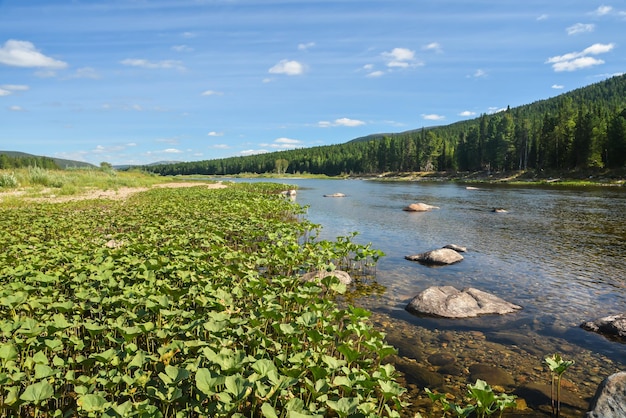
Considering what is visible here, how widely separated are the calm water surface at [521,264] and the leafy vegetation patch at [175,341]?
10.2ft

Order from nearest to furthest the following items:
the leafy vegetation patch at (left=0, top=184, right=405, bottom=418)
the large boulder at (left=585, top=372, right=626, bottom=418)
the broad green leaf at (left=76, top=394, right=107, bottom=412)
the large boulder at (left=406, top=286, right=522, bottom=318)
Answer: the broad green leaf at (left=76, top=394, right=107, bottom=412) → the leafy vegetation patch at (left=0, top=184, right=405, bottom=418) → the large boulder at (left=585, top=372, right=626, bottom=418) → the large boulder at (left=406, top=286, right=522, bottom=318)

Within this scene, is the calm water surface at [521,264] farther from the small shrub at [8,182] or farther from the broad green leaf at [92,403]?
the small shrub at [8,182]

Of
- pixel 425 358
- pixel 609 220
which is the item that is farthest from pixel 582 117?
pixel 425 358

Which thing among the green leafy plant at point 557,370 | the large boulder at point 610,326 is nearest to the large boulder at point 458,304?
the large boulder at point 610,326

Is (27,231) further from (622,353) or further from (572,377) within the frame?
(622,353)

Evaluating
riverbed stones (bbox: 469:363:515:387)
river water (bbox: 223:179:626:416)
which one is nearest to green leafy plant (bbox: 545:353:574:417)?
riverbed stones (bbox: 469:363:515:387)

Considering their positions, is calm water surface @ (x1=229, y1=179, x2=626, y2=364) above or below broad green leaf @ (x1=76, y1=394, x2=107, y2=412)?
below

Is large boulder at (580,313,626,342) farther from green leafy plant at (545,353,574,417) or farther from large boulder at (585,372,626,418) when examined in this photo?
large boulder at (585,372,626,418)

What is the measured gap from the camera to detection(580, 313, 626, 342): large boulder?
8562 millimetres

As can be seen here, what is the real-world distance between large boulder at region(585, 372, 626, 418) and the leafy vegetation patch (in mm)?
2756

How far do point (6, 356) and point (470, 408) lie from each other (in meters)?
5.81

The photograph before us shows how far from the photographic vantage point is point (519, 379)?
22.7 feet

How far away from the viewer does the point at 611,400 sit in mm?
5223

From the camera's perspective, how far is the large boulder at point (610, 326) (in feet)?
28.1
